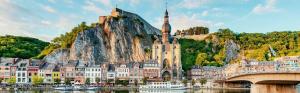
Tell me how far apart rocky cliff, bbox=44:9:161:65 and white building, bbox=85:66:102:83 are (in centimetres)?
620

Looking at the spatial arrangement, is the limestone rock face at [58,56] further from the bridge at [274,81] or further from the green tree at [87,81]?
the bridge at [274,81]

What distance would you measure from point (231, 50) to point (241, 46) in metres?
4.64

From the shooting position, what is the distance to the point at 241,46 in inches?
5438

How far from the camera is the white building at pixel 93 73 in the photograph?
107m

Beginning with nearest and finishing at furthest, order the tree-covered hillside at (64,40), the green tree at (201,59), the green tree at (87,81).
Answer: the green tree at (87,81) < the tree-covered hillside at (64,40) < the green tree at (201,59)

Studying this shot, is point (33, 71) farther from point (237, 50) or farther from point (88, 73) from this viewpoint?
point (237, 50)

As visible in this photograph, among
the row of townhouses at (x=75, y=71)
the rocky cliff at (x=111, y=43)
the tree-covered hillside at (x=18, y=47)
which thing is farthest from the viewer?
the rocky cliff at (x=111, y=43)

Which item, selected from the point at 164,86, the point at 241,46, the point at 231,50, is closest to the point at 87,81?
the point at 164,86

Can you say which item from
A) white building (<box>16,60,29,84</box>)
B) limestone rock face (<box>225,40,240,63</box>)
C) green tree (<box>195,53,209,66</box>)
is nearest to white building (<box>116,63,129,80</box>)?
white building (<box>16,60,29,84</box>)

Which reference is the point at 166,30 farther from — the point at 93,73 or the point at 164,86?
the point at 164,86

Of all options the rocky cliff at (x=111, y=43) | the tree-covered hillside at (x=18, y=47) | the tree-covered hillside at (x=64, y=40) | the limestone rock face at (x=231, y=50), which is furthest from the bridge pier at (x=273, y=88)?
the limestone rock face at (x=231, y=50)

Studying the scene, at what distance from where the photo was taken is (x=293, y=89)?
43.8 meters

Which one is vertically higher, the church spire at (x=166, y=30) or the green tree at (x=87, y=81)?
the church spire at (x=166, y=30)

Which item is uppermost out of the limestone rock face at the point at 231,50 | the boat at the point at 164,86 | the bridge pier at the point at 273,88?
the limestone rock face at the point at 231,50
